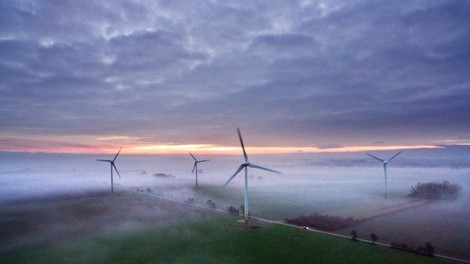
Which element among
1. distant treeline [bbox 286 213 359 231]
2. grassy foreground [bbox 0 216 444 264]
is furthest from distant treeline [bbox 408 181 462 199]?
grassy foreground [bbox 0 216 444 264]

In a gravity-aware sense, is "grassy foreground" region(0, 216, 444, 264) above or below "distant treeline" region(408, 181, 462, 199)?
above

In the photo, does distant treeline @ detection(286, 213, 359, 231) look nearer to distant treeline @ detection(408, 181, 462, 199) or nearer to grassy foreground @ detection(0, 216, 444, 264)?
grassy foreground @ detection(0, 216, 444, 264)

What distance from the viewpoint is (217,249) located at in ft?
137

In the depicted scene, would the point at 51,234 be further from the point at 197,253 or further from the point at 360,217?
the point at 360,217

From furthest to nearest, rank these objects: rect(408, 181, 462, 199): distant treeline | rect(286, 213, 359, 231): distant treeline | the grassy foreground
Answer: rect(408, 181, 462, 199): distant treeline, rect(286, 213, 359, 231): distant treeline, the grassy foreground

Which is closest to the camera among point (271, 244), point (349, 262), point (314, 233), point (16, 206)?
point (349, 262)

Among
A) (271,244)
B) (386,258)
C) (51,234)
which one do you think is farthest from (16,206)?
(386,258)

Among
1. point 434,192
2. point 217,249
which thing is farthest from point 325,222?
point 434,192

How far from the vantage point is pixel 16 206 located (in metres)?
84.4

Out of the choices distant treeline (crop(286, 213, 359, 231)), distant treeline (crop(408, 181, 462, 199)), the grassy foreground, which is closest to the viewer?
the grassy foreground

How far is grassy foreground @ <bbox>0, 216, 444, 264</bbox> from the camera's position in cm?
3753

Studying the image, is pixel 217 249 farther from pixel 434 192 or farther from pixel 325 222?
pixel 434 192

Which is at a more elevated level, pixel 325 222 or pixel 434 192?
pixel 325 222

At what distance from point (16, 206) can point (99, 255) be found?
61577 mm
